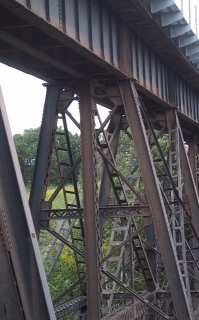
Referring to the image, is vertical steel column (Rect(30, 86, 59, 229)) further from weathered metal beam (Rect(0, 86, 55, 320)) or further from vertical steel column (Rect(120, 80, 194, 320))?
weathered metal beam (Rect(0, 86, 55, 320))

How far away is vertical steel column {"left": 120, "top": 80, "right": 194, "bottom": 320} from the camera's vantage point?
1188 cm

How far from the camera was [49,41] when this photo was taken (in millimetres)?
9727

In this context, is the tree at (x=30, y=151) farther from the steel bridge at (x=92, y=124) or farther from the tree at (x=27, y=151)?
the steel bridge at (x=92, y=124)

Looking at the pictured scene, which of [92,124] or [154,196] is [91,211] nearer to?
[154,196]

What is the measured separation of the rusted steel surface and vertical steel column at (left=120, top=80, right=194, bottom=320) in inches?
21.4

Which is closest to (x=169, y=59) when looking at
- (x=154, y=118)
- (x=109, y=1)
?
(x=154, y=118)

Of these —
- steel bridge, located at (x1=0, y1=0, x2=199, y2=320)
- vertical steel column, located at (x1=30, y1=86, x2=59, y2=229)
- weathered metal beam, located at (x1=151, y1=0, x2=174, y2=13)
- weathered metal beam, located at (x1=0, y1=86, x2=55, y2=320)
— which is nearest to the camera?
weathered metal beam, located at (x1=0, y1=86, x2=55, y2=320)

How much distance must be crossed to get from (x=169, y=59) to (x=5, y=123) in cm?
949

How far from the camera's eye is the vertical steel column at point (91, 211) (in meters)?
11.3

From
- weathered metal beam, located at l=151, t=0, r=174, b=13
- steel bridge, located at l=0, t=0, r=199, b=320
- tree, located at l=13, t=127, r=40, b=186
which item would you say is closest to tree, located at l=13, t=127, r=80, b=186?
tree, located at l=13, t=127, r=40, b=186

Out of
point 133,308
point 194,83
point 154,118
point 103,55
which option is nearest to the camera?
point 103,55

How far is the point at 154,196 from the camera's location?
39.1 ft

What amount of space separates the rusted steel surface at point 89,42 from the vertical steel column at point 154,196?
54 cm

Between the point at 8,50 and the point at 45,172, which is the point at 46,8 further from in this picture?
the point at 45,172
